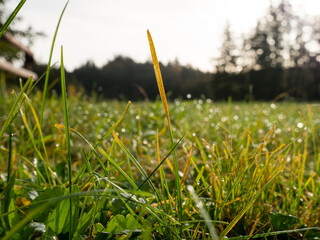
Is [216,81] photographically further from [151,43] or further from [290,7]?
[151,43]

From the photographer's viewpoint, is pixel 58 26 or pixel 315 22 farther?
pixel 315 22

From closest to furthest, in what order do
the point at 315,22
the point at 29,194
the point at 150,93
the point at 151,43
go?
the point at 151,43, the point at 29,194, the point at 150,93, the point at 315,22

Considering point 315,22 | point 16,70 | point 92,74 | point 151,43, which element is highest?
point 315,22

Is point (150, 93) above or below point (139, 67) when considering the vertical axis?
below

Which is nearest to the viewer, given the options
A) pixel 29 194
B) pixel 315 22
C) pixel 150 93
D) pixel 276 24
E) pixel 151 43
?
pixel 151 43

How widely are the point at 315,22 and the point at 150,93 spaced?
1770 centimetres

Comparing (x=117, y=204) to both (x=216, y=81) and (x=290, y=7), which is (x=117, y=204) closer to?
(x=216, y=81)

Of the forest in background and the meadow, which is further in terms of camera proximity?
A: the forest in background

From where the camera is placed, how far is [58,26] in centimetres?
Result: 49

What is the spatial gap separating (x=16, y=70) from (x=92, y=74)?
26677 mm

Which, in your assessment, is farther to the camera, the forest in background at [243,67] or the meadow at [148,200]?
the forest in background at [243,67]

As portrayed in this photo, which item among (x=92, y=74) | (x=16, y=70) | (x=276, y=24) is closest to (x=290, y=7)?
(x=276, y=24)

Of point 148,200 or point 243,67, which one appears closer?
point 148,200

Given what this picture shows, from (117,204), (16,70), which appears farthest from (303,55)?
(117,204)
